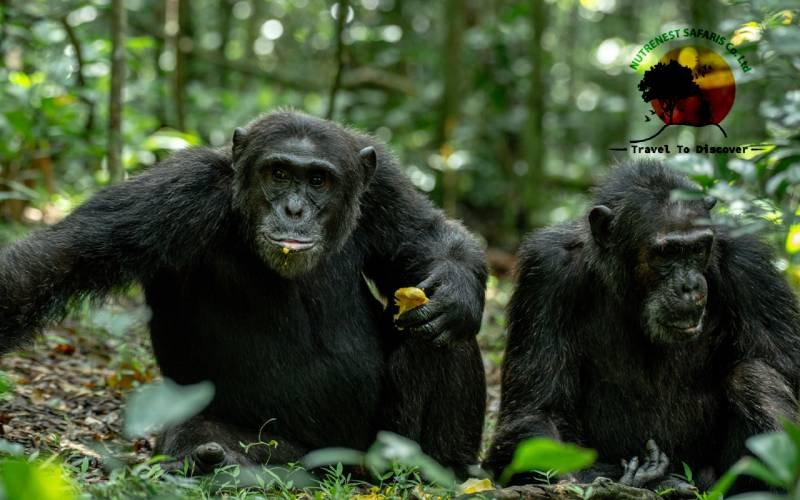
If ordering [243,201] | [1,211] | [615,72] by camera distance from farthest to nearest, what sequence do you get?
[615,72], [1,211], [243,201]

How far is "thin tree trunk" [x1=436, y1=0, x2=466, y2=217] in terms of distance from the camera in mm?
18188

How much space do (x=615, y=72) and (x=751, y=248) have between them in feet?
67.9

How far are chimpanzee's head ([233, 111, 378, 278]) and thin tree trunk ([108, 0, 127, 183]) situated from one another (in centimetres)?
420

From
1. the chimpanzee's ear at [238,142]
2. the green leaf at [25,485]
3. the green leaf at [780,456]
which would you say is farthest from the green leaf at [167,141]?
the green leaf at [780,456]

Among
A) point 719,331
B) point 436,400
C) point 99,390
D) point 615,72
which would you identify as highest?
point 615,72

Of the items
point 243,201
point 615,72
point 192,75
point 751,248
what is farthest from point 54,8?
point 615,72

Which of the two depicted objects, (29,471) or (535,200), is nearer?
(29,471)

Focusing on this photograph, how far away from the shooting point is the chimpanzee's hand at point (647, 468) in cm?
724

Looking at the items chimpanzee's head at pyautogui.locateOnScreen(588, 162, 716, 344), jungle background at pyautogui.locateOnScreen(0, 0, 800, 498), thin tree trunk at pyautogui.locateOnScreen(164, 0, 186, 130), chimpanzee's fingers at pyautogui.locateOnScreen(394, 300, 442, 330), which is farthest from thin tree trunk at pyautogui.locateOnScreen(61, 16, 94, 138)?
chimpanzee's head at pyautogui.locateOnScreen(588, 162, 716, 344)

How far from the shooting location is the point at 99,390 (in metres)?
9.41

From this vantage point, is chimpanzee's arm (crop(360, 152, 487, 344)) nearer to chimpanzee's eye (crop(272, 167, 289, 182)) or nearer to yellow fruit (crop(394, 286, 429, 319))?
yellow fruit (crop(394, 286, 429, 319))

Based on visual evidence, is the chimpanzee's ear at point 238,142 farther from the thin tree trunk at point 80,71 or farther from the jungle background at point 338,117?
the thin tree trunk at point 80,71

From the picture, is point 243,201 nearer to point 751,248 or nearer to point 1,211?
point 751,248

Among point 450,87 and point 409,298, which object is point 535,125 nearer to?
point 450,87
